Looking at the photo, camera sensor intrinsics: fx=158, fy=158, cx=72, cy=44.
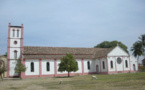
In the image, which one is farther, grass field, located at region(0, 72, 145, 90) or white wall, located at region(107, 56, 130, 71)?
white wall, located at region(107, 56, 130, 71)

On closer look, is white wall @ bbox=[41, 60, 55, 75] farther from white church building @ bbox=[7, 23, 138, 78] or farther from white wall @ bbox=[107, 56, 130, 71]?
white wall @ bbox=[107, 56, 130, 71]

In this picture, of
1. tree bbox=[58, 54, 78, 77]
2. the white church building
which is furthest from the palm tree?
tree bbox=[58, 54, 78, 77]

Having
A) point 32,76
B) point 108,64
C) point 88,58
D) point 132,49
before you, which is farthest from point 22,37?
point 132,49

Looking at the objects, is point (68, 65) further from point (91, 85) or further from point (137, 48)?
point (137, 48)

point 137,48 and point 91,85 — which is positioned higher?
point 137,48

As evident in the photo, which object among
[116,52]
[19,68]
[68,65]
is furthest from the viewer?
[116,52]

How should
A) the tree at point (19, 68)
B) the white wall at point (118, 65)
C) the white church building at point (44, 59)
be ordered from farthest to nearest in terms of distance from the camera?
the white wall at point (118, 65) < the white church building at point (44, 59) < the tree at point (19, 68)

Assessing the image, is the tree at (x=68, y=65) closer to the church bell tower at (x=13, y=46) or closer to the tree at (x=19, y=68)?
the tree at (x=19, y=68)

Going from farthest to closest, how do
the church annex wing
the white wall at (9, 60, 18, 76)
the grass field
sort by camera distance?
1. the church annex wing
2. the white wall at (9, 60, 18, 76)
3. the grass field

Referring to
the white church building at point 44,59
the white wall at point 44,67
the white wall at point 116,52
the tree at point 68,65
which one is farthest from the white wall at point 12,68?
the white wall at point 116,52

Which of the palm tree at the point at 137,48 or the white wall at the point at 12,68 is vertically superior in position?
the palm tree at the point at 137,48

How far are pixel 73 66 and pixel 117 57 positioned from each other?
13.9 m

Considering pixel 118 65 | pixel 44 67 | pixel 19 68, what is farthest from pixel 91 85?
pixel 118 65

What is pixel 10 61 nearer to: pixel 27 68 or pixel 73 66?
pixel 27 68
